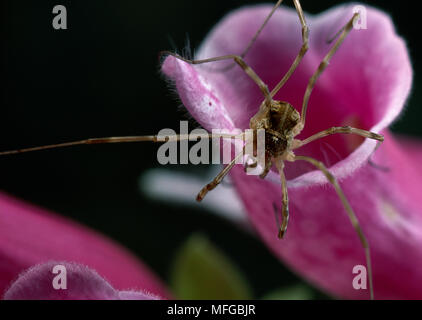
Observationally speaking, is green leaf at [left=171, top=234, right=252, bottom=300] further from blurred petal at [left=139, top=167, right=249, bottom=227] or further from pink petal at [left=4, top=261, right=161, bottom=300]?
pink petal at [left=4, top=261, right=161, bottom=300]

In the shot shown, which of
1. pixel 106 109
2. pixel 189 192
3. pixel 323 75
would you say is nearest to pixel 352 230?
pixel 323 75

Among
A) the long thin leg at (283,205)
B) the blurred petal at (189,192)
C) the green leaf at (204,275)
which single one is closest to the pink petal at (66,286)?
the long thin leg at (283,205)

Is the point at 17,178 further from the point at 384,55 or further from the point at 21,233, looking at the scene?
the point at 384,55

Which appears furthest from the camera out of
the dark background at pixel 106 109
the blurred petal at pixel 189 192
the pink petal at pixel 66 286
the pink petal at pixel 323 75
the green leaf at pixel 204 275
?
the dark background at pixel 106 109

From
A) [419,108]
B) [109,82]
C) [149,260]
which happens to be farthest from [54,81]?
[419,108]

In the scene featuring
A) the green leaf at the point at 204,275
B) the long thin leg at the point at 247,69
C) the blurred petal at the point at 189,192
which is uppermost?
the long thin leg at the point at 247,69

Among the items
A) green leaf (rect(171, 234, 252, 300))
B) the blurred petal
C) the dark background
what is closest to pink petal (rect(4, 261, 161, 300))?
green leaf (rect(171, 234, 252, 300))

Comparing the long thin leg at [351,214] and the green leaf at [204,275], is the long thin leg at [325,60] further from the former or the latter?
the green leaf at [204,275]

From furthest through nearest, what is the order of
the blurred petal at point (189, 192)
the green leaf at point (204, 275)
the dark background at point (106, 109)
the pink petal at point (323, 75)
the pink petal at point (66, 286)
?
the dark background at point (106, 109)
the blurred petal at point (189, 192)
the green leaf at point (204, 275)
the pink petal at point (323, 75)
the pink petal at point (66, 286)
